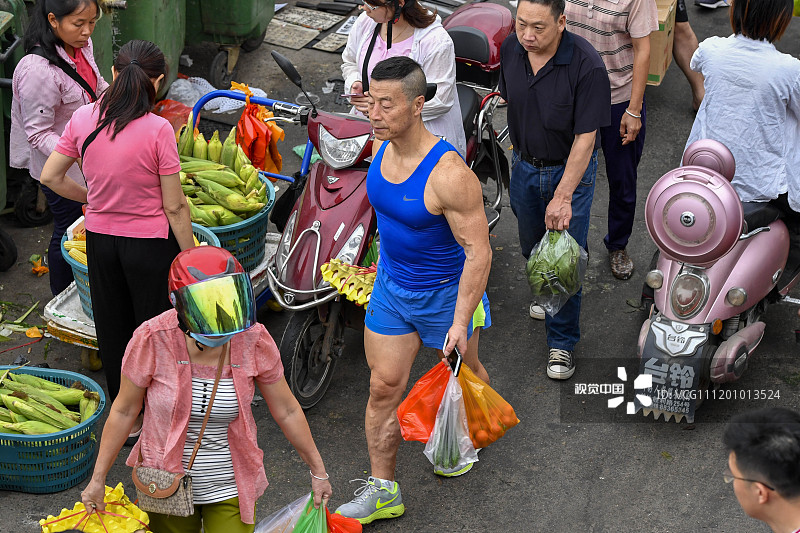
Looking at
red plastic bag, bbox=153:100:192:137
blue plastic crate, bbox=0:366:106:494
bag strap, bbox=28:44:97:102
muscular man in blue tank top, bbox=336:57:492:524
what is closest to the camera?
muscular man in blue tank top, bbox=336:57:492:524

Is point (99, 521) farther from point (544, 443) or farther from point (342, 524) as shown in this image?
point (544, 443)

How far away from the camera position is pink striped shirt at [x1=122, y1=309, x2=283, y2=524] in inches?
124

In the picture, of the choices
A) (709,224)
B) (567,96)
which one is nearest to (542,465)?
(709,224)

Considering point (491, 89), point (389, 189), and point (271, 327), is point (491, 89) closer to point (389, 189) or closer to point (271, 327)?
point (271, 327)

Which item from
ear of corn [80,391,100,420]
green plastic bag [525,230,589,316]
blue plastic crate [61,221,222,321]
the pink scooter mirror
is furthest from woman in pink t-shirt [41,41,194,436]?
the pink scooter mirror

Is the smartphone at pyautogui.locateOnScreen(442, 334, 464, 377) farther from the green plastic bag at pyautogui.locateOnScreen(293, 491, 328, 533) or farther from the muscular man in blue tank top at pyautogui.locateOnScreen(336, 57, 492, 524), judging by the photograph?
the green plastic bag at pyautogui.locateOnScreen(293, 491, 328, 533)

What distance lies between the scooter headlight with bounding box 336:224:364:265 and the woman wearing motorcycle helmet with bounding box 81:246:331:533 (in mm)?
1585

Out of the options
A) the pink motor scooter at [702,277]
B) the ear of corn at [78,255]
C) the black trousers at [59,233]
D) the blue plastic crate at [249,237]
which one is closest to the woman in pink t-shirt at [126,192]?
the ear of corn at [78,255]

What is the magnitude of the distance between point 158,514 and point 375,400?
3.96 ft

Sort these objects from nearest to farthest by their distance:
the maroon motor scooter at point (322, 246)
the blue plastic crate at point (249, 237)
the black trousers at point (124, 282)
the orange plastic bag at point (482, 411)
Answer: the orange plastic bag at point (482, 411) < the black trousers at point (124, 282) < the maroon motor scooter at point (322, 246) < the blue plastic crate at point (249, 237)

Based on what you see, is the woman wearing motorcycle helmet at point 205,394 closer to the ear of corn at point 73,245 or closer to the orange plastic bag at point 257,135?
the ear of corn at point 73,245

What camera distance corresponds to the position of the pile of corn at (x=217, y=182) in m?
5.36

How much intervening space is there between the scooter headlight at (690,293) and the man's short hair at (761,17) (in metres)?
1.23

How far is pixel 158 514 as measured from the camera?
3.45 m
